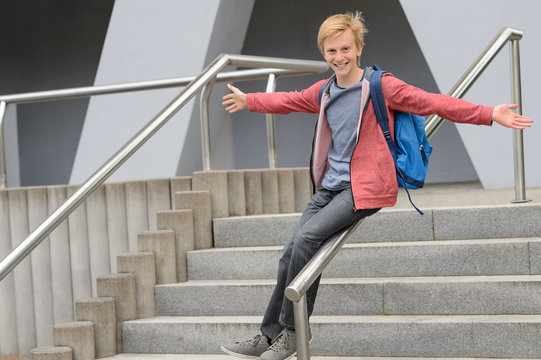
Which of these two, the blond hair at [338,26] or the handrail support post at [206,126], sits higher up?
the blond hair at [338,26]

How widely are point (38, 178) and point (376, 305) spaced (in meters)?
8.07

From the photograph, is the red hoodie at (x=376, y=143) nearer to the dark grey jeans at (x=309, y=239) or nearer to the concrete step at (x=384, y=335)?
the dark grey jeans at (x=309, y=239)

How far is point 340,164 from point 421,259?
1087 millimetres

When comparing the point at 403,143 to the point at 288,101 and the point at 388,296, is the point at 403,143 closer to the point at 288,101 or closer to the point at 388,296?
the point at 288,101

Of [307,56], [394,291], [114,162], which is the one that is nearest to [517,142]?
[394,291]

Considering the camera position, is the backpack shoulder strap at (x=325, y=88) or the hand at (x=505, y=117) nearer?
the hand at (x=505, y=117)

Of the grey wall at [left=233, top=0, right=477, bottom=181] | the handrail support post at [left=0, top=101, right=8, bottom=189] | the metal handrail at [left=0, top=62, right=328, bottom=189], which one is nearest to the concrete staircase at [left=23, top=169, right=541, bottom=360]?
the metal handrail at [left=0, top=62, right=328, bottom=189]

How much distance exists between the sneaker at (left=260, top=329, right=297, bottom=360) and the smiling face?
1117 mm

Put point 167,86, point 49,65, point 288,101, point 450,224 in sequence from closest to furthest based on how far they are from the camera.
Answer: point 288,101 < point 450,224 < point 167,86 < point 49,65

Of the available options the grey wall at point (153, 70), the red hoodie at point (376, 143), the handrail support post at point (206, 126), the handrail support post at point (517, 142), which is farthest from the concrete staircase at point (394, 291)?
the grey wall at point (153, 70)

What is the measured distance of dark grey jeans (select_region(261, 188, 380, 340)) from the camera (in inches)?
130

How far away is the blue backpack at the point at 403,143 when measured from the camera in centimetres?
328

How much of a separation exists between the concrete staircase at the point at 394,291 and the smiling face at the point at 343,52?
123 cm

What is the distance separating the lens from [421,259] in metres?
4.21
